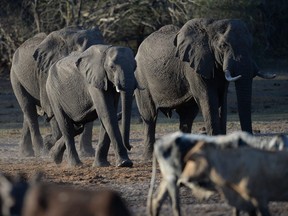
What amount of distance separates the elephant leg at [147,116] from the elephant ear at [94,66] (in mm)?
2168

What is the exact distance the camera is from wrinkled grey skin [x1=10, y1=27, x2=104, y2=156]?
21828 mm

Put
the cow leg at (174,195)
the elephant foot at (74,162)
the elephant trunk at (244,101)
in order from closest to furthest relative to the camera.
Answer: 1. the cow leg at (174,195)
2. the elephant foot at (74,162)
3. the elephant trunk at (244,101)

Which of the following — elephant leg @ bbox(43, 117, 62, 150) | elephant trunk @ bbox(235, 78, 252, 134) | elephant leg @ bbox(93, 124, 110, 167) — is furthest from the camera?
elephant leg @ bbox(43, 117, 62, 150)

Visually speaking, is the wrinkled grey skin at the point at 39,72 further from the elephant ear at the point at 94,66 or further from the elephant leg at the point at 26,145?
the elephant ear at the point at 94,66

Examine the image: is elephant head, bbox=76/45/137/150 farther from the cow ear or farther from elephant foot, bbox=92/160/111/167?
the cow ear

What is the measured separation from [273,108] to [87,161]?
13.0 m

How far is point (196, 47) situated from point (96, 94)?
2.14 m

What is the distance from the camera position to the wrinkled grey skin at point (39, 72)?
21.8 metres

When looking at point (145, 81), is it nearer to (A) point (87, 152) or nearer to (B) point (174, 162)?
(A) point (87, 152)

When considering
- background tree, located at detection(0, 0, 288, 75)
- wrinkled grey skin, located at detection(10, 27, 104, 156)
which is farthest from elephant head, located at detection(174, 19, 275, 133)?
background tree, located at detection(0, 0, 288, 75)

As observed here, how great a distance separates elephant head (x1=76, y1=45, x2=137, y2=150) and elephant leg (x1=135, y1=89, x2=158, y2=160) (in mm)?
1991

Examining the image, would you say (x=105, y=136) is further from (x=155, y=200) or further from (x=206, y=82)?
(x=155, y=200)

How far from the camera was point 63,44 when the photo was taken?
2227 centimetres

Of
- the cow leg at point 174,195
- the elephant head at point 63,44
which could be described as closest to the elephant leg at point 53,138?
the elephant head at point 63,44
